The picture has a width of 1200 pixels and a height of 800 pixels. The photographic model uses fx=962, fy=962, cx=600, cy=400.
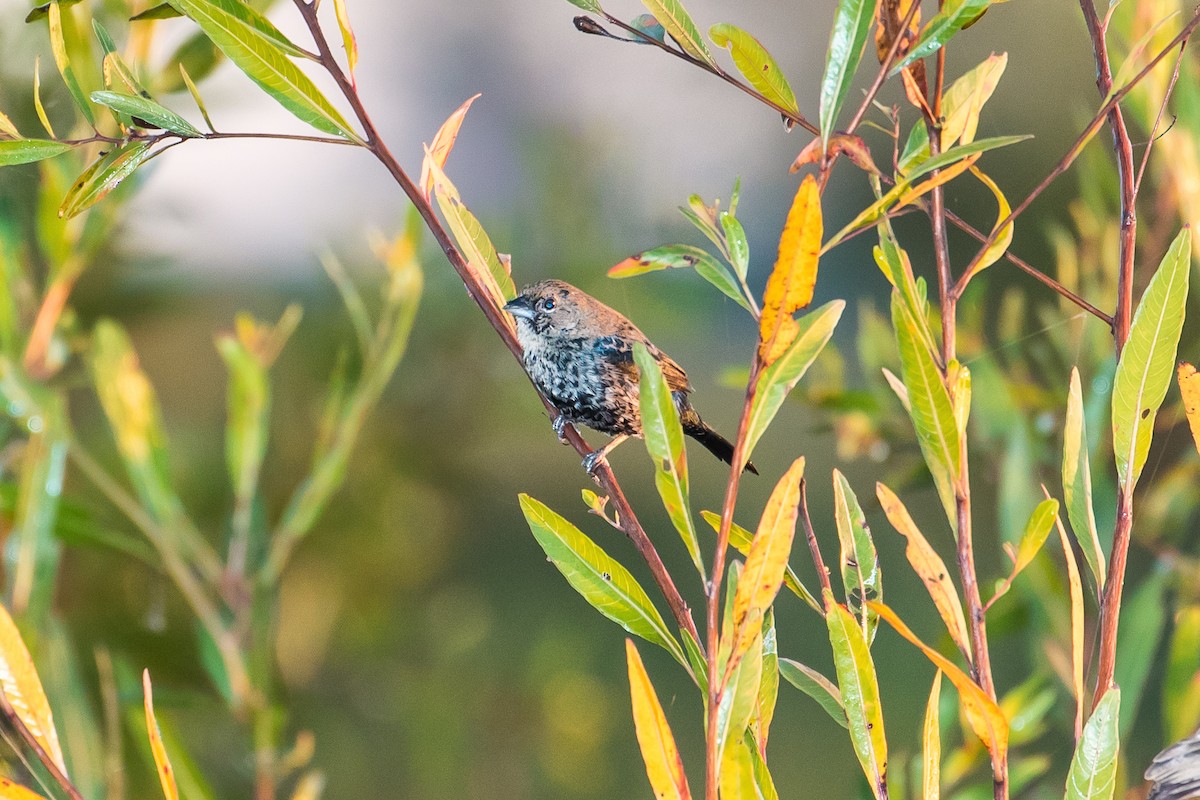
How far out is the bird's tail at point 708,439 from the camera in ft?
1.67

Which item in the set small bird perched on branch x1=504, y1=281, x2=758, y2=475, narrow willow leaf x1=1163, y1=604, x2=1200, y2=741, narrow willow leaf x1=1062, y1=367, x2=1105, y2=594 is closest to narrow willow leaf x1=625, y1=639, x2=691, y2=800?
narrow willow leaf x1=1062, y1=367, x2=1105, y2=594

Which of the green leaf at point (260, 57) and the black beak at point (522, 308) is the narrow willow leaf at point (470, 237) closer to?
the green leaf at point (260, 57)

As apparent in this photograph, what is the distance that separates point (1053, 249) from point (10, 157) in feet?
2.02

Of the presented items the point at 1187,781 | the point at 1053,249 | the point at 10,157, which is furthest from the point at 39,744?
the point at 1053,249

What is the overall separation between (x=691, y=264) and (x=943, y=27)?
76mm

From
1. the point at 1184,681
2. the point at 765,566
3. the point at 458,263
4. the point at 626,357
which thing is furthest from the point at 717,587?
the point at 1184,681

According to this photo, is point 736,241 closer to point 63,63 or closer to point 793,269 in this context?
point 793,269

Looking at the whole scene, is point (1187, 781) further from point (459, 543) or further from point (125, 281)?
point (125, 281)

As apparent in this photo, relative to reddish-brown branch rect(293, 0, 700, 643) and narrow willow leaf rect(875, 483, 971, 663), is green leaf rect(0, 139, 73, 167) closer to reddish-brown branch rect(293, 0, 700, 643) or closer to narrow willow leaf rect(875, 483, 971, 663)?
reddish-brown branch rect(293, 0, 700, 643)

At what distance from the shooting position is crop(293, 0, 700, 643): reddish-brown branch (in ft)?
0.69

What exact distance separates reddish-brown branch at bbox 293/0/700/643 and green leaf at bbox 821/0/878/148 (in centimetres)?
9

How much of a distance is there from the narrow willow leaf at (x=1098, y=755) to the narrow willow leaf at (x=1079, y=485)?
38 millimetres

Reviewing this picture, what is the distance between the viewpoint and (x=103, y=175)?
22cm

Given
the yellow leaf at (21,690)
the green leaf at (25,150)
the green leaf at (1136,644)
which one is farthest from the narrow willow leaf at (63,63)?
the green leaf at (1136,644)
